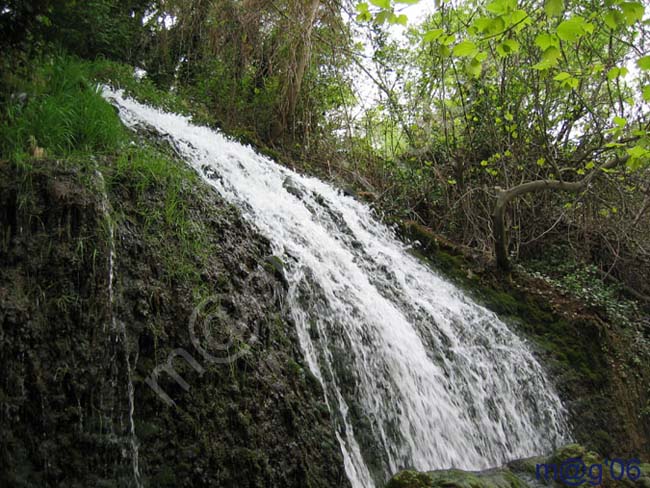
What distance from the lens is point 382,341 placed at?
3982 millimetres

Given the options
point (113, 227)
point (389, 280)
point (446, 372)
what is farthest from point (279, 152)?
point (113, 227)

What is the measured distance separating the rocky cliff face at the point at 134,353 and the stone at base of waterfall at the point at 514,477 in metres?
0.43

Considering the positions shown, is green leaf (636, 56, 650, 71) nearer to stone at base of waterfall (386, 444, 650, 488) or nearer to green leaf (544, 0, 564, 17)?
green leaf (544, 0, 564, 17)

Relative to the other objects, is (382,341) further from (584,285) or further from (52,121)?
(584,285)

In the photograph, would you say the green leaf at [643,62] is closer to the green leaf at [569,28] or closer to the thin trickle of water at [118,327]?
the green leaf at [569,28]

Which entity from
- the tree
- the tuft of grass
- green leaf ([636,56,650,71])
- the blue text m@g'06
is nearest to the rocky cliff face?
the tuft of grass

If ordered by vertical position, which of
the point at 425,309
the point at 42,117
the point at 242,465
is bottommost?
the point at 242,465

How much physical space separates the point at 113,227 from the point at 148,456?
1192 mm

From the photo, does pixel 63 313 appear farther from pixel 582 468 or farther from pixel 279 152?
pixel 279 152

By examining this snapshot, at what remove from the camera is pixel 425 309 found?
194 inches

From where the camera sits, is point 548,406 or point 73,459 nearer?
point 73,459

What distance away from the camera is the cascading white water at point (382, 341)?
3553 mm

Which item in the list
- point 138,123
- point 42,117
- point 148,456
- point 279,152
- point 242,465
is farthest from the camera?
point 279,152

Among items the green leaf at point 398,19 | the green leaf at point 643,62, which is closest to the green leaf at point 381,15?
the green leaf at point 398,19
